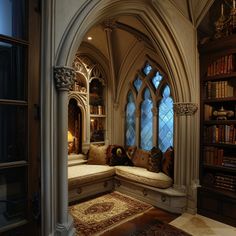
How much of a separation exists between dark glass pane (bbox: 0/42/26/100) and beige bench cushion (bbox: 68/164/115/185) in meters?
2.16

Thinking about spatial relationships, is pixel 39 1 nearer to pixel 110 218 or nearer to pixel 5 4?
pixel 5 4

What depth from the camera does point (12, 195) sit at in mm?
1338

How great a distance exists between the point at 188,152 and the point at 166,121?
0.94m

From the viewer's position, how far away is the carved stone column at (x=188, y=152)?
298cm

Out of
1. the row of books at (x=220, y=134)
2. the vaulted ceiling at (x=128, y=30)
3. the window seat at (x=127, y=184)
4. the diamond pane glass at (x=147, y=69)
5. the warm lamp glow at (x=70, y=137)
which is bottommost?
the window seat at (x=127, y=184)

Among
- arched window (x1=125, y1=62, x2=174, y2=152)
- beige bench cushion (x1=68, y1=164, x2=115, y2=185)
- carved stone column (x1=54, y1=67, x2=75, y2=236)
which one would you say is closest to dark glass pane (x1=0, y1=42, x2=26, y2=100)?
carved stone column (x1=54, y1=67, x2=75, y2=236)

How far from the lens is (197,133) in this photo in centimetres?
306

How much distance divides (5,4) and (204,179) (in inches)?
126

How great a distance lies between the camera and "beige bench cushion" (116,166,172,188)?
122 inches

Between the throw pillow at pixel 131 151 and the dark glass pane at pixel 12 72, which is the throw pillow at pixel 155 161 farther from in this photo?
the dark glass pane at pixel 12 72

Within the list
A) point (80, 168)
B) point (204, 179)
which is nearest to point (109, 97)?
point (80, 168)

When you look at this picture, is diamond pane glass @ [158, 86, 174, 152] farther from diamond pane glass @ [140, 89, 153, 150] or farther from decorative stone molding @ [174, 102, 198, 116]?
decorative stone molding @ [174, 102, 198, 116]

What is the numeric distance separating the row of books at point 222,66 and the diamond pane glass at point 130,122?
1855 mm

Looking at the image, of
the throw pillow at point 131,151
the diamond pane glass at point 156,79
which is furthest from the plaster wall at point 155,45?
the throw pillow at point 131,151
